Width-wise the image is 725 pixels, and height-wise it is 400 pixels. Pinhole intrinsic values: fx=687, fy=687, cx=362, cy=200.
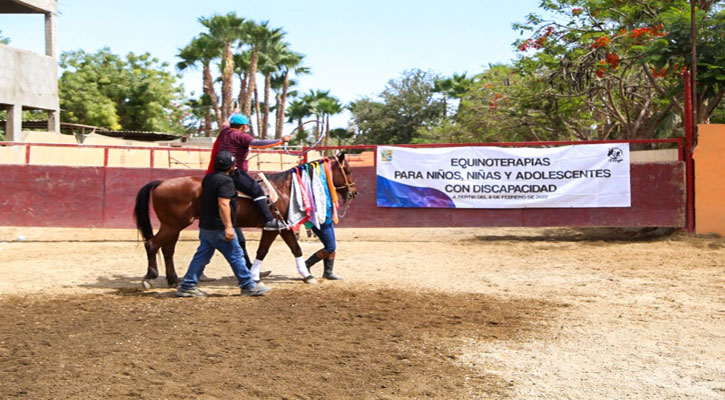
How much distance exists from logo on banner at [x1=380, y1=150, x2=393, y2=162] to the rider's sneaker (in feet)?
17.1

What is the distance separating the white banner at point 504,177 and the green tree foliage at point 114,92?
87.0 ft

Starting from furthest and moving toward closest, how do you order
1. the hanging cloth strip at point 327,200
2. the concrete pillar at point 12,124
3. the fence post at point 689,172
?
the concrete pillar at point 12,124 < the fence post at point 689,172 < the hanging cloth strip at point 327,200

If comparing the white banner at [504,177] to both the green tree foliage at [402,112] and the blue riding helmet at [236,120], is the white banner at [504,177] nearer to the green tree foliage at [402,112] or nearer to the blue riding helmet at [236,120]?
the blue riding helmet at [236,120]

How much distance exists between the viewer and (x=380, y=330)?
6059 mm

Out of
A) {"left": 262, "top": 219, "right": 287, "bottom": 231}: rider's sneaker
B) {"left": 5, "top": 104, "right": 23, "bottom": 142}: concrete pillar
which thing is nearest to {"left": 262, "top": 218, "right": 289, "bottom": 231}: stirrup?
{"left": 262, "top": 219, "right": 287, "bottom": 231}: rider's sneaker

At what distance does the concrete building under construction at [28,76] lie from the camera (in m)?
19.3

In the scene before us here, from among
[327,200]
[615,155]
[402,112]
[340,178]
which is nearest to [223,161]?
[327,200]

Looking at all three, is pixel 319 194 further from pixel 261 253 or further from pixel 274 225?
pixel 261 253

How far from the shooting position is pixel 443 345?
557cm

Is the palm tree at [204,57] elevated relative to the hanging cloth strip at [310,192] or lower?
elevated

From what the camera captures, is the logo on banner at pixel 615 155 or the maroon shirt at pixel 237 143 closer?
the maroon shirt at pixel 237 143

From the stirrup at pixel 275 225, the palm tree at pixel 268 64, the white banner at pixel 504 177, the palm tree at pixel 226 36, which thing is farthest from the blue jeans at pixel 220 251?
the palm tree at pixel 268 64

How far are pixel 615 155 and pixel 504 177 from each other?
2140mm

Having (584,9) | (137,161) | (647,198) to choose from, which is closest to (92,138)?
(137,161)
